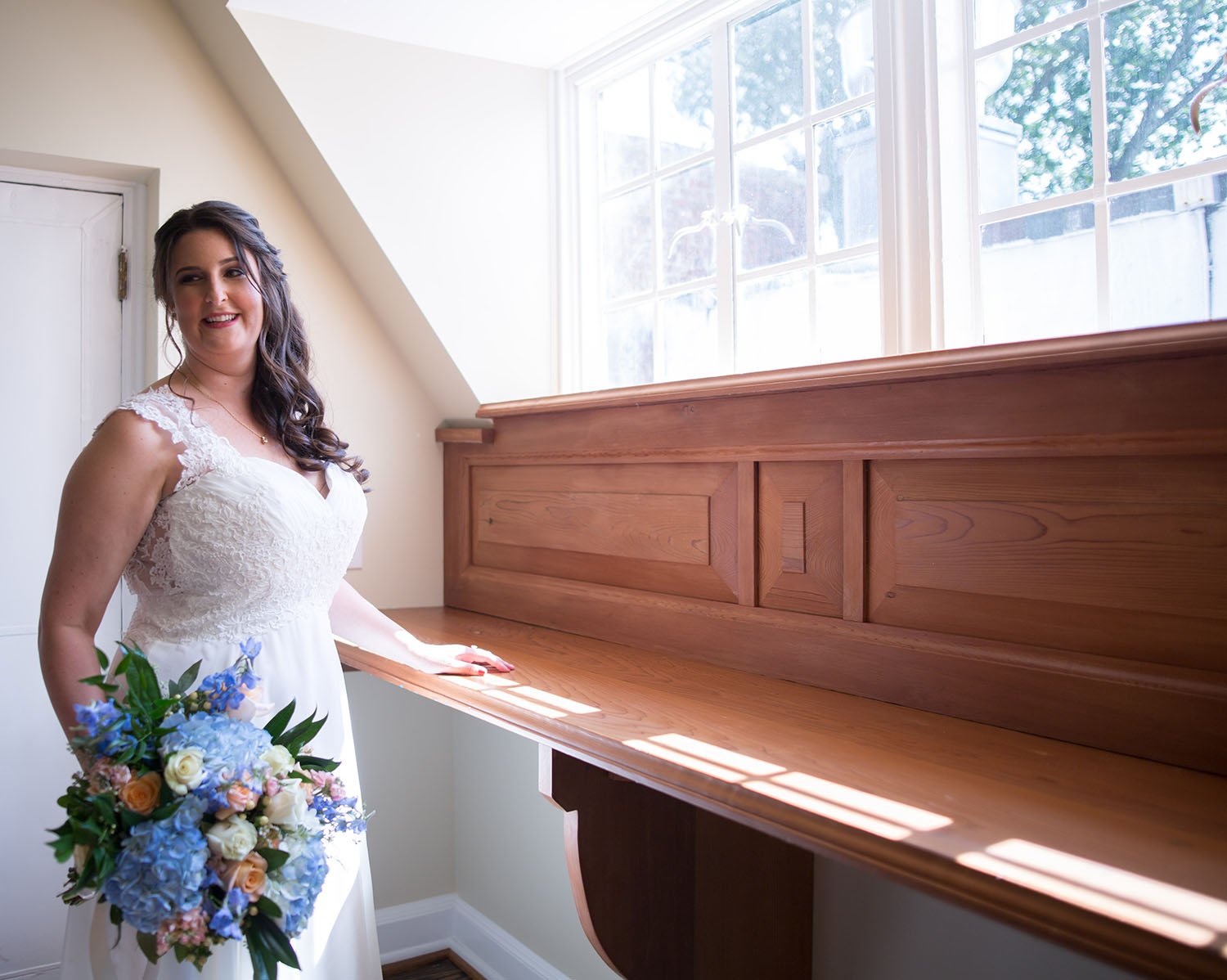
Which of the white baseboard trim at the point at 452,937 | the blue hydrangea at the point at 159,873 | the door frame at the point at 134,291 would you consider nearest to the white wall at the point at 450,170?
the door frame at the point at 134,291

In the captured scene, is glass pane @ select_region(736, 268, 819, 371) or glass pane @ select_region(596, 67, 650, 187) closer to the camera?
glass pane @ select_region(736, 268, 819, 371)

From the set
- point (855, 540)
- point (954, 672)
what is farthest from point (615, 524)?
point (954, 672)

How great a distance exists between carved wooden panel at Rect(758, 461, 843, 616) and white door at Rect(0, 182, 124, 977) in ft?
5.90

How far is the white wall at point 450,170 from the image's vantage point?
2.62 meters

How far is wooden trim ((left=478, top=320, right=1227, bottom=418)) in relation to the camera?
1279 mm

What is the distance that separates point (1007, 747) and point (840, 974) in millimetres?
706

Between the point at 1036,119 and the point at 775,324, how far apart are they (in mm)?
701

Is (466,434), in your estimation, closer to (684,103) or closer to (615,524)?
(615,524)

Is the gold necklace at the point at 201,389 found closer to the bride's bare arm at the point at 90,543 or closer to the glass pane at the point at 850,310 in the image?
the bride's bare arm at the point at 90,543

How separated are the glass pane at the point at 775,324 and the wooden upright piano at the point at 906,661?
0.30 meters

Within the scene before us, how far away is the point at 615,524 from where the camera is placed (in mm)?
2371

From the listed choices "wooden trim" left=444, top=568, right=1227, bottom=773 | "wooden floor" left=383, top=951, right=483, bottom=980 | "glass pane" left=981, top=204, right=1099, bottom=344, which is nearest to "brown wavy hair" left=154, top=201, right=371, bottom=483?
"wooden trim" left=444, top=568, right=1227, bottom=773

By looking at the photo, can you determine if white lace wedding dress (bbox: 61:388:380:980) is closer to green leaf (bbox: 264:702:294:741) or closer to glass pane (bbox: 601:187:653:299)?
green leaf (bbox: 264:702:294:741)

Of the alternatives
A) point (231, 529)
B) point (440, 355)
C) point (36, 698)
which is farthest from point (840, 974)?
point (36, 698)
